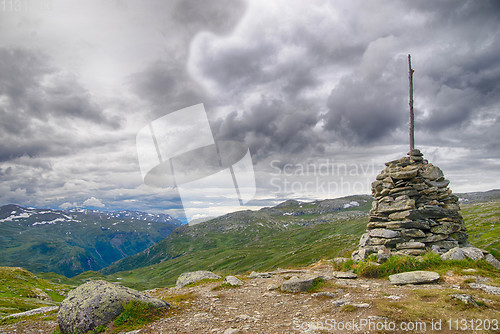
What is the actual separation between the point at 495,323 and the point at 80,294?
17.6 meters

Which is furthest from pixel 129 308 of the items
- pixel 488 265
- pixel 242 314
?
pixel 488 265

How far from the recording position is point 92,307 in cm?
1169

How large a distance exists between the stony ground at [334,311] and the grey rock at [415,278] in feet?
1.40

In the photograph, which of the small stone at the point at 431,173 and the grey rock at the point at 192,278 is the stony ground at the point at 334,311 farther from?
the small stone at the point at 431,173

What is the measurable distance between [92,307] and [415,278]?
1745 centimetres

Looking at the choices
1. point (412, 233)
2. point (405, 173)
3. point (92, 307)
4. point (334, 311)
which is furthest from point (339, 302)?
point (405, 173)

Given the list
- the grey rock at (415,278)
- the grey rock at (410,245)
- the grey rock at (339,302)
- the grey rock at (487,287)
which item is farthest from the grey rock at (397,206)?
the grey rock at (339,302)

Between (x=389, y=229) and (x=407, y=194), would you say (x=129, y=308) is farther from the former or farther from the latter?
(x=407, y=194)

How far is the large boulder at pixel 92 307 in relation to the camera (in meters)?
11.4

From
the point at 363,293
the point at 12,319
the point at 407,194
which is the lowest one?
the point at 12,319

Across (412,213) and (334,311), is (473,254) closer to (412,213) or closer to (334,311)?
(412,213)

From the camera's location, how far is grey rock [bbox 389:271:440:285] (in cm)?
1404

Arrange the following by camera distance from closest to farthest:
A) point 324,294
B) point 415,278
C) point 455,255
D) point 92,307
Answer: point 92,307, point 324,294, point 415,278, point 455,255

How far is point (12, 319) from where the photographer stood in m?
17.3
